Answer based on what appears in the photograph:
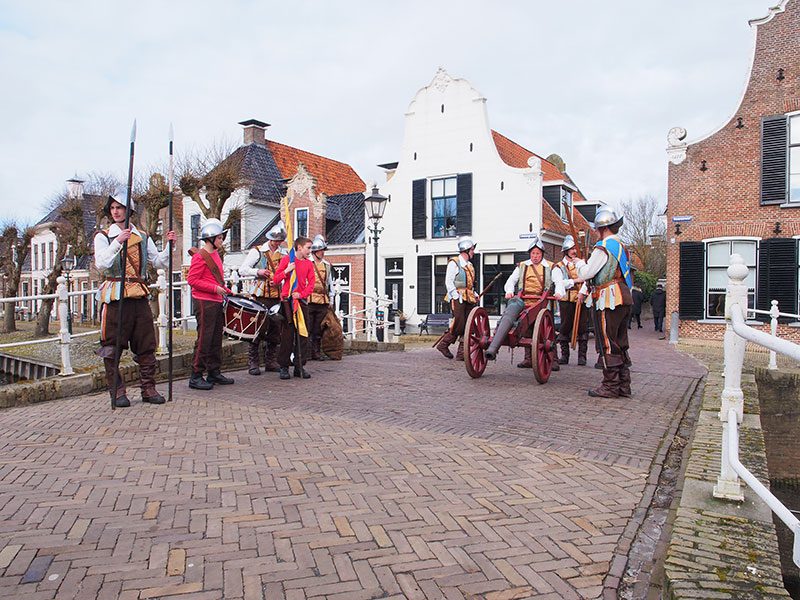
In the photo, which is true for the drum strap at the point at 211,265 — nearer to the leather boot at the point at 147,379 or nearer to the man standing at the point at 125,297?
the man standing at the point at 125,297

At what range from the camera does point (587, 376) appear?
869 cm

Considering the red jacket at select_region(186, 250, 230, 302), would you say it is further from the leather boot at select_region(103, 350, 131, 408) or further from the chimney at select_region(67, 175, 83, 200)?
the chimney at select_region(67, 175, 83, 200)

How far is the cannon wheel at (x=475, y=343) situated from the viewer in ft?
25.8

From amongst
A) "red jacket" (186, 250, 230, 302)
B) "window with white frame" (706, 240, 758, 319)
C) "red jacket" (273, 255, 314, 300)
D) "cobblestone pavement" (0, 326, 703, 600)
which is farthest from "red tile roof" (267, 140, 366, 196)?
"cobblestone pavement" (0, 326, 703, 600)

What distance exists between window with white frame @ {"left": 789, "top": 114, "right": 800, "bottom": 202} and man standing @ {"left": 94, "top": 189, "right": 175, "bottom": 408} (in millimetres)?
16567

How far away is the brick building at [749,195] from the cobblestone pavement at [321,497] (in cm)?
1292

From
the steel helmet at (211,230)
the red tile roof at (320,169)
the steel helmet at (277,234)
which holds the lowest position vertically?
the steel helmet at (211,230)

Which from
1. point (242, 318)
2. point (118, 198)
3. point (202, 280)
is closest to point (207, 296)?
point (202, 280)

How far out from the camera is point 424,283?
23375mm

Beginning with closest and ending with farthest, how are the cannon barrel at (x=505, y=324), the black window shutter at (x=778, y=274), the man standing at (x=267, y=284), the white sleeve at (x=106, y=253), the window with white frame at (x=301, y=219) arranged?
the white sleeve at (x=106, y=253)
the cannon barrel at (x=505, y=324)
the man standing at (x=267, y=284)
the black window shutter at (x=778, y=274)
the window with white frame at (x=301, y=219)

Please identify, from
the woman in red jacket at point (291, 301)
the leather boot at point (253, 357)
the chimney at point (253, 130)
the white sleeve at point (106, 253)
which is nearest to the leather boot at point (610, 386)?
the woman in red jacket at point (291, 301)

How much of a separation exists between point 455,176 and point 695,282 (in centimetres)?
917

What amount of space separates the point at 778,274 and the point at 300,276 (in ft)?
45.9

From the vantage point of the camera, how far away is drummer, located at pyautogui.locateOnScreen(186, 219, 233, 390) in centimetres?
703
